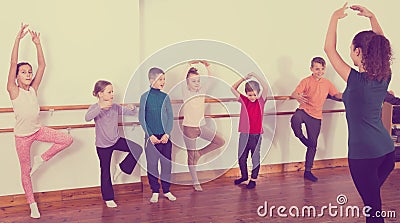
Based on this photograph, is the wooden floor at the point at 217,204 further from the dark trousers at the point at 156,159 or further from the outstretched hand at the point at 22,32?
the outstretched hand at the point at 22,32

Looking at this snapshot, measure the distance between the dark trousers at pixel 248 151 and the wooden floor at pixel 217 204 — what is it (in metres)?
0.13

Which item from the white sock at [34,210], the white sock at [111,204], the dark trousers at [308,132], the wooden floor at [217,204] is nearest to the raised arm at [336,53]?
the wooden floor at [217,204]

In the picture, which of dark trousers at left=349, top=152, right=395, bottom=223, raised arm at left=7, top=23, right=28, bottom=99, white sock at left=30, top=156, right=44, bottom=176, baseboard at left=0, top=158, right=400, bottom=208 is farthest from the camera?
baseboard at left=0, top=158, right=400, bottom=208

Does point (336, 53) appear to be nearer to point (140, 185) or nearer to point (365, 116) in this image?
point (365, 116)

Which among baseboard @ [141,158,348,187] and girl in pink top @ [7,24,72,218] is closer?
girl in pink top @ [7,24,72,218]

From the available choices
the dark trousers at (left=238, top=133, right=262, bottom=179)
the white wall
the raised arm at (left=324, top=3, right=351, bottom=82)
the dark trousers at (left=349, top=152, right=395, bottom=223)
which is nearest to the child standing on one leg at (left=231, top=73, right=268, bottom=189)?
the dark trousers at (left=238, top=133, right=262, bottom=179)

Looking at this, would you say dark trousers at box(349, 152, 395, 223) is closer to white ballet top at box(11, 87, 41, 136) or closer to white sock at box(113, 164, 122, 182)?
white sock at box(113, 164, 122, 182)

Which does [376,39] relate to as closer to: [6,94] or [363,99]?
[363,99]

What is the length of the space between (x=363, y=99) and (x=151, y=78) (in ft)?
6.58

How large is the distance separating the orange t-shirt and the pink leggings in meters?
2.08

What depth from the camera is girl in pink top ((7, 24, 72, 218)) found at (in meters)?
3.60

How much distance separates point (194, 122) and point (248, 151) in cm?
54

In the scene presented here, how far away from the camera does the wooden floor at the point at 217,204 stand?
3.55 meters

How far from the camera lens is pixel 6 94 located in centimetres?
376
